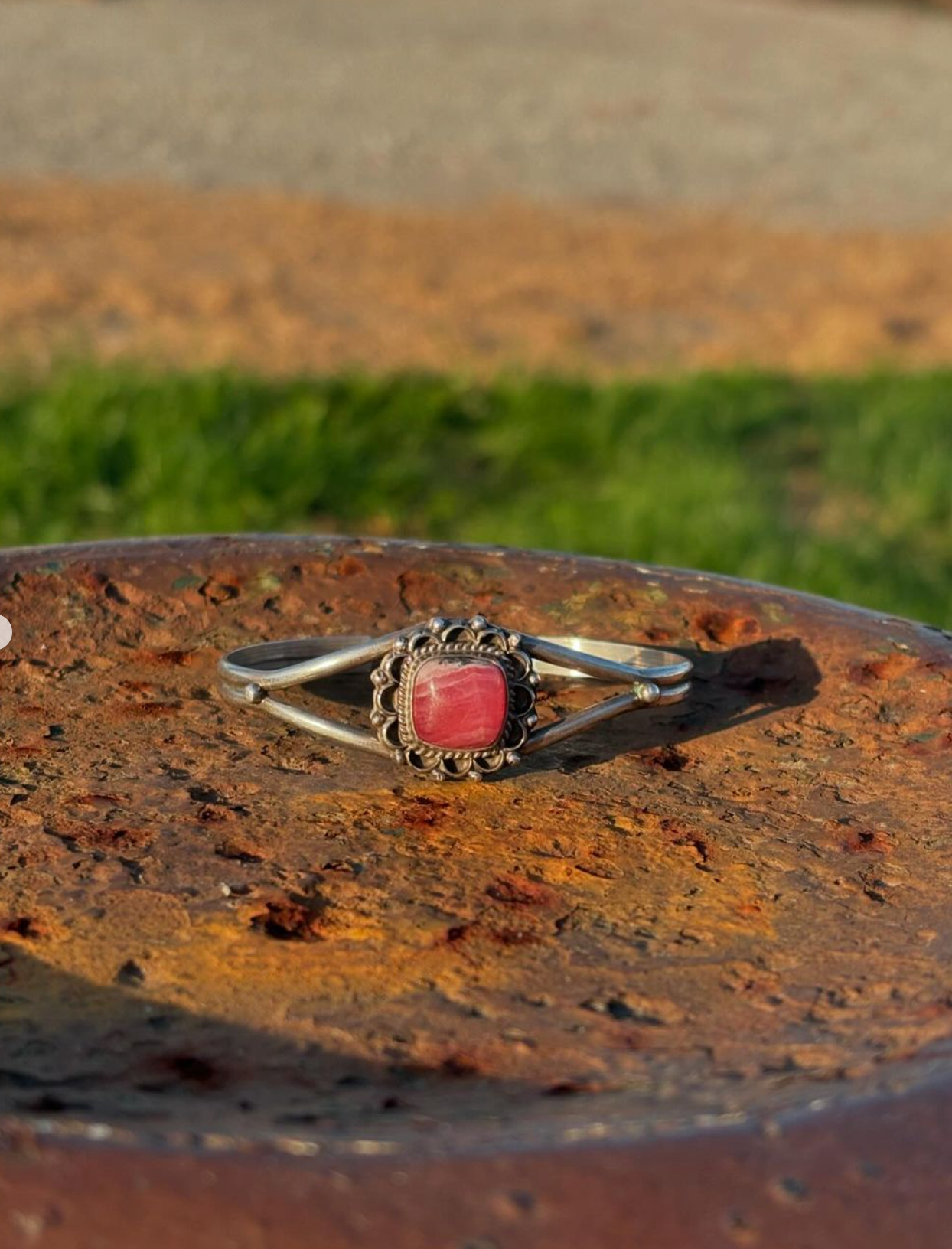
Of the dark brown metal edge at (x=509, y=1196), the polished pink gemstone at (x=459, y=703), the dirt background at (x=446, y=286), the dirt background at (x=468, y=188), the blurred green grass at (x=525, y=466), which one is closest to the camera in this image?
the dark brown metal edge at (x=509, y=1196)

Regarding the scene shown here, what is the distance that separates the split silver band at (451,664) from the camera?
103cm

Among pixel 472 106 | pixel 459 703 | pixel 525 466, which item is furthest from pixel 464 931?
pixel 472 106

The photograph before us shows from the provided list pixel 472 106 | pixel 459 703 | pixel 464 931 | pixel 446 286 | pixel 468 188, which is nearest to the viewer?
pixel 464 931

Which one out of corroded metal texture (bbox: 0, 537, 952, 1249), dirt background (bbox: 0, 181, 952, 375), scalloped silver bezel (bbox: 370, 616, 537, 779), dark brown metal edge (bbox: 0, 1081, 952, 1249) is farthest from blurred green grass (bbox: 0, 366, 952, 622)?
dark brown metal edge (bbox: 0, 1081, 952, 1249)

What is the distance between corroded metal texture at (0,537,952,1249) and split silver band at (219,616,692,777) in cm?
2

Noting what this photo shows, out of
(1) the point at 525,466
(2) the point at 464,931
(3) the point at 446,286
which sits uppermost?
(2) the point at 464,931

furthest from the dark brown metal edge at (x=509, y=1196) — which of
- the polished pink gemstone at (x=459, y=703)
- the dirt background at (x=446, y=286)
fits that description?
the dirt background at (x=446, y=286)

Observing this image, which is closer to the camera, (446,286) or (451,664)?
(451,664)

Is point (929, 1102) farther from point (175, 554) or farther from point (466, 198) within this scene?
point (466, 198)

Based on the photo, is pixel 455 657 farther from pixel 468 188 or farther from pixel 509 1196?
pixel 468 188

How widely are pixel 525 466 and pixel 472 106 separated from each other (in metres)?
4.91

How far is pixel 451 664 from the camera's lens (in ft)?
3.43

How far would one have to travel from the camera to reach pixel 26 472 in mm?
3473

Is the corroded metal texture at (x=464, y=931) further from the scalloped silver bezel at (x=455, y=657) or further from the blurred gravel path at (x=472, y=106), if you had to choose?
the blurred gravel path at (x=472, y=106)
